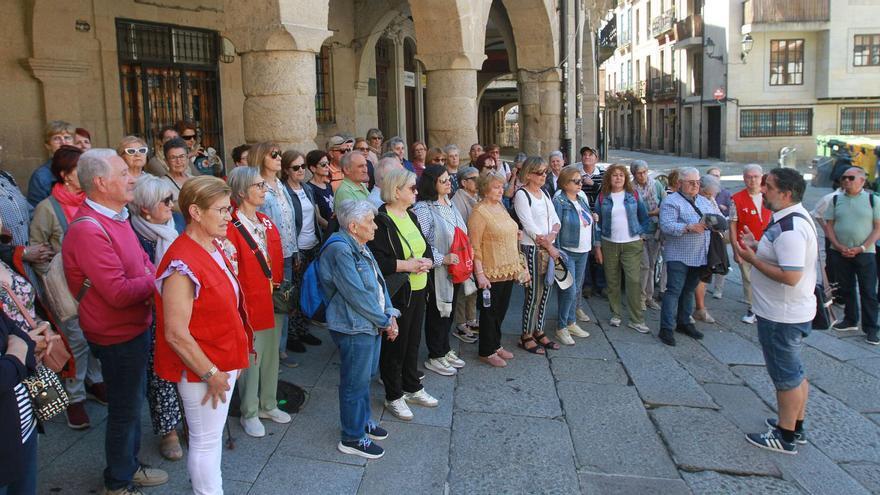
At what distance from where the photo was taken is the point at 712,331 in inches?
267

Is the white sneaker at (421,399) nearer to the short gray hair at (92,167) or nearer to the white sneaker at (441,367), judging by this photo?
the white sneaker at (441,367)

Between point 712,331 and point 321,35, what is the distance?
4.64 meters

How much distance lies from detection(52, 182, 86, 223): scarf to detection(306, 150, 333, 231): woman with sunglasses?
1.88m

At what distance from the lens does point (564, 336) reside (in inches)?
244

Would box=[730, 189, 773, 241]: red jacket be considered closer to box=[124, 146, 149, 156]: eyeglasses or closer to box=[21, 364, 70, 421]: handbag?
box=[124, 146, 149, 156]: eyeglasses

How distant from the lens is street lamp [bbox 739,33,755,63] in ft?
98.6

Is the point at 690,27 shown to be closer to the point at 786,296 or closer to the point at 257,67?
the point at 257,67

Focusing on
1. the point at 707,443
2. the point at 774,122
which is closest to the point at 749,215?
the point at 707,443

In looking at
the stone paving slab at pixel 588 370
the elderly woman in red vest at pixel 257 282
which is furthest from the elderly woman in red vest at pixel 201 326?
the stone paving slab at pixel 588 370

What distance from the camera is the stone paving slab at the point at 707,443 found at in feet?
13.1

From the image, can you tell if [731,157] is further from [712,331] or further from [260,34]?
[260,34]

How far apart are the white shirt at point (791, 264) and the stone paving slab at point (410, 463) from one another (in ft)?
7.11

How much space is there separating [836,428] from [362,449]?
10.5 ft

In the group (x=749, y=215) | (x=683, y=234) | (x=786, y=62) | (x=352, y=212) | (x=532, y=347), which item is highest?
(x=786, y=62)
